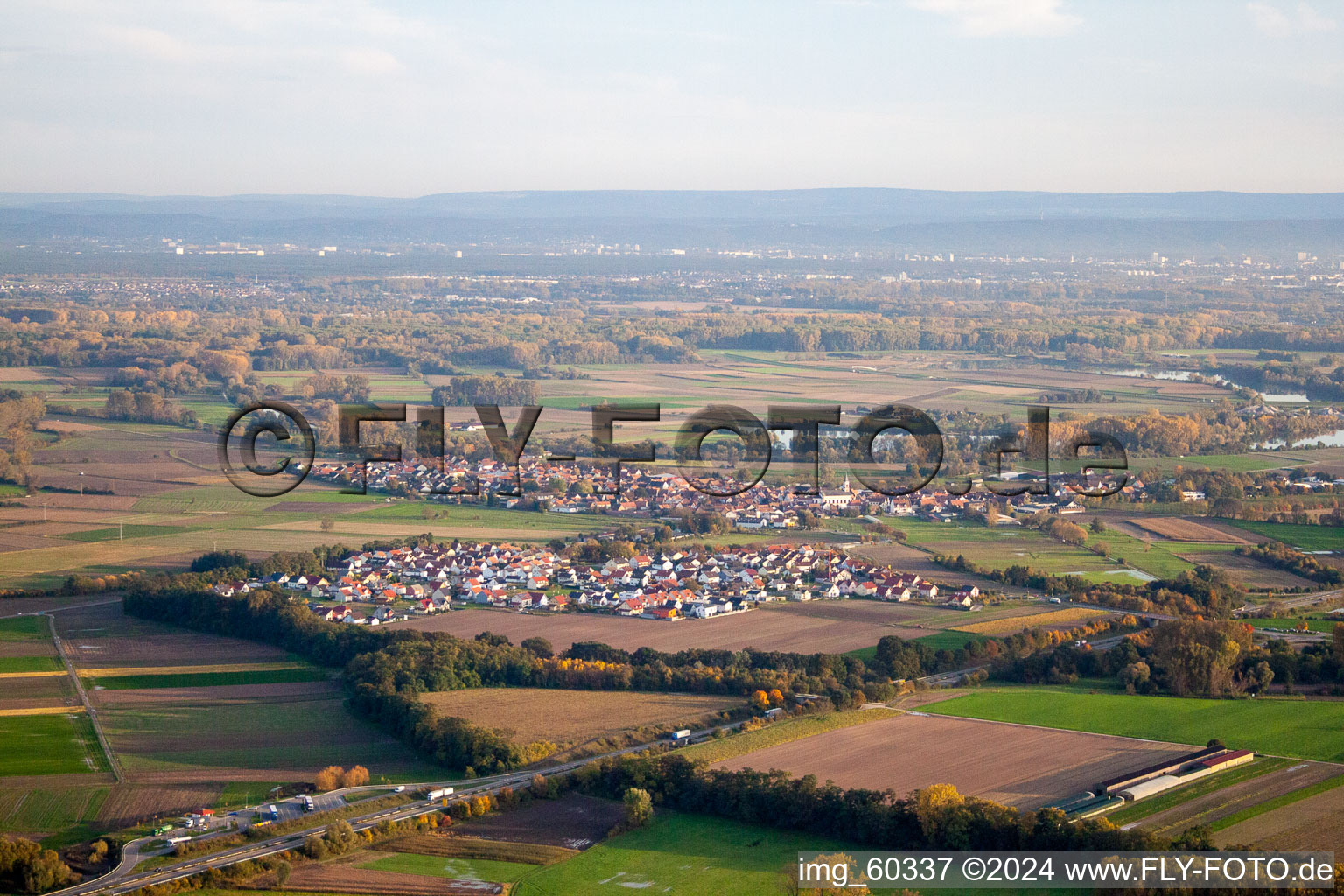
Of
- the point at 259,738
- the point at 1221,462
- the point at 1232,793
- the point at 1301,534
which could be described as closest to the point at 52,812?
the point at 259,738

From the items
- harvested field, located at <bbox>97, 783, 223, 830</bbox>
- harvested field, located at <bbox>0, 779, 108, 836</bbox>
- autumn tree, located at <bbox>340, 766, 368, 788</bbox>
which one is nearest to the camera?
harvested field, located at <bbox>0, 779, 108, 836</bbox>

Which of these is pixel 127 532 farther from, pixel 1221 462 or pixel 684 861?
pixel 1221 462

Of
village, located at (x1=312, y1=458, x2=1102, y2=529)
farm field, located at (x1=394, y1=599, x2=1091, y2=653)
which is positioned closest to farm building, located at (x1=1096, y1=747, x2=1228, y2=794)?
farm field, located at (x1=394, y1=599, x2=1091, y2=653)

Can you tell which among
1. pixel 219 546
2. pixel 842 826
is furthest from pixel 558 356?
pixel 842 826

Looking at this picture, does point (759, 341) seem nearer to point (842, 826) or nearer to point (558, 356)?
point (558, 356)

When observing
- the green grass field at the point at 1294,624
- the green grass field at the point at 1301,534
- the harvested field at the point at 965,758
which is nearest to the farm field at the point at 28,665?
the harvested field at the point at 965,758

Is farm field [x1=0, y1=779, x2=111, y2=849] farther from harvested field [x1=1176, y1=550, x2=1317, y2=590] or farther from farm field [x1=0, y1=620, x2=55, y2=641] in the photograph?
harvested field [x1=1176, y1=550, x2=1317, y2=590]
